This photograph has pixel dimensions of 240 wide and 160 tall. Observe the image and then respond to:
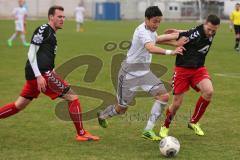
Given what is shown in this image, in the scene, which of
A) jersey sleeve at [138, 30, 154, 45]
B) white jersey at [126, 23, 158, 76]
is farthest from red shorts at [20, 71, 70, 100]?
jersey sleeve at [138, 30, 154, 45]

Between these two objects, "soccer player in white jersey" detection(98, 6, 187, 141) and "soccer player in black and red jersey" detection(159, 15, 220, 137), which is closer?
"soccer player in white jersey" detection(98, 6, 187, 141)

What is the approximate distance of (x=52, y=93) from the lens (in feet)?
26.0

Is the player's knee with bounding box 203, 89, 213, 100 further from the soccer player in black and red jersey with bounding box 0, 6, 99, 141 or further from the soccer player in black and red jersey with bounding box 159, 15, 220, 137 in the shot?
the soccer player in black and red jersey with bounding box 0, 6, 99, 141

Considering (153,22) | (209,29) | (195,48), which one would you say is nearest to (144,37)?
(153,22)

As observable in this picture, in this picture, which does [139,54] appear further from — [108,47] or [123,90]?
[108,47]

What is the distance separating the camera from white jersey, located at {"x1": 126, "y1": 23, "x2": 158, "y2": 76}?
7.89 m

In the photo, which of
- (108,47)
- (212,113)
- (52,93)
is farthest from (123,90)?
(108,47)

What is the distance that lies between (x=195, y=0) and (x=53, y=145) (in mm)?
59424

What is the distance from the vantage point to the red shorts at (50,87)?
7.79m

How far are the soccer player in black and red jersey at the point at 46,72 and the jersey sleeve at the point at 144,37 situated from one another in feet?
4.01

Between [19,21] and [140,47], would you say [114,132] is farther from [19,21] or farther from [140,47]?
[19,21]

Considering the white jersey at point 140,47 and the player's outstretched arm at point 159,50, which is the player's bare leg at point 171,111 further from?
the player's outstretched arm at point 159,50

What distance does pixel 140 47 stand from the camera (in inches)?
323

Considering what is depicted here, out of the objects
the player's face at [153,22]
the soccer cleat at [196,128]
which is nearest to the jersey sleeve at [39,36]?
the player's face at [153,22]
